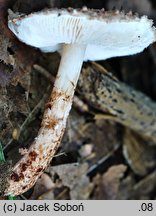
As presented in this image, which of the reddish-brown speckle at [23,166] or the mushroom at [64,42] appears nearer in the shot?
the mushroom at [64,42]

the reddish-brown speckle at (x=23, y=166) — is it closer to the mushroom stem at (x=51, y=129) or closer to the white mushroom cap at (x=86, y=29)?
the mushroom stem at (x=51, y=129)

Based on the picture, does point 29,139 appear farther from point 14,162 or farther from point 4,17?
point 4,17

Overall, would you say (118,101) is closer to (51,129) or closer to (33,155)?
(51,129)

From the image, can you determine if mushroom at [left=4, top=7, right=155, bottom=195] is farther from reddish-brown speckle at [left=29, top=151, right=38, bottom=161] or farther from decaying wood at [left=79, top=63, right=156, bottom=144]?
decaying wood at [left=79, top=63, right=156, bottom=144]

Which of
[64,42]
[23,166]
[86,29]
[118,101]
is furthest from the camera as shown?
[118,101]

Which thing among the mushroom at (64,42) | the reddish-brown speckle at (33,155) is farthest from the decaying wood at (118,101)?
the reddish-brown speckle at (33,155)

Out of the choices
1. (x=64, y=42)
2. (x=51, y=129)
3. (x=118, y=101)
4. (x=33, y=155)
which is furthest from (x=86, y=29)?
(x=118, y=101)

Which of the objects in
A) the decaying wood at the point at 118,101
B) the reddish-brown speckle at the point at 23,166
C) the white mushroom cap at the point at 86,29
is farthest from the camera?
the decaying wood at the point at 118,101
